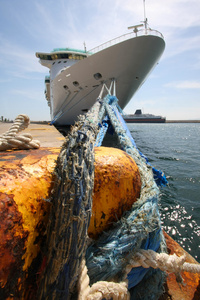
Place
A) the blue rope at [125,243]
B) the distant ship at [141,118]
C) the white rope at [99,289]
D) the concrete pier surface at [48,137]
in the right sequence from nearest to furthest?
the white rope at [99,289], the blue rope at [125,243], the concrete pier surface at [48,137], the distant ship at [141,118]

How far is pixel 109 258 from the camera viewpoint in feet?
2.85

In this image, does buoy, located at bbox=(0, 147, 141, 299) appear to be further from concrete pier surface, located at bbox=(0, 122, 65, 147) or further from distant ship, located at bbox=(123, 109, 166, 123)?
distant ship, located at bbox=(123, 109, 166, 123)

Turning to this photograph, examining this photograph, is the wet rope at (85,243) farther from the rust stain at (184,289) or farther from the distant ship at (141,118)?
the distant ship at (141,118)

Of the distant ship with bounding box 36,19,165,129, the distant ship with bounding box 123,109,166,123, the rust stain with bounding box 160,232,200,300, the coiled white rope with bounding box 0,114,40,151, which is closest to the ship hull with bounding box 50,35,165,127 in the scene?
the distant ship with bounding box 36,19,165,129

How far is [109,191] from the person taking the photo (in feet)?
3.14

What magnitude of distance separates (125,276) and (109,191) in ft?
1.54

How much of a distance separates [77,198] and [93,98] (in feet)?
35.2

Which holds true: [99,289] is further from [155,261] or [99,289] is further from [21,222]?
[21,222]

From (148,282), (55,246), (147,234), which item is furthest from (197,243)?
(55,246)

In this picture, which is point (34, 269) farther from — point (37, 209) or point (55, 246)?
point (37, 209)

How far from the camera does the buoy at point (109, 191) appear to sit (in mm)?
938

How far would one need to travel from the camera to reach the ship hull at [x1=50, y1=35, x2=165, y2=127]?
852 cm

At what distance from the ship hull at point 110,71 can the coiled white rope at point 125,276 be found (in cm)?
938

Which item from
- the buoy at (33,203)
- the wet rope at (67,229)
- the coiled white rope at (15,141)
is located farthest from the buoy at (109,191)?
the coiled white rope at (15,141)
